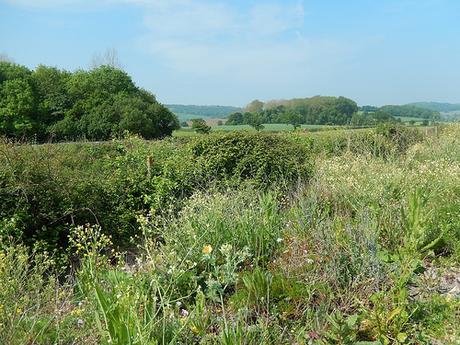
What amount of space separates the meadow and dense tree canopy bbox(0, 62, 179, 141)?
19.2 meters

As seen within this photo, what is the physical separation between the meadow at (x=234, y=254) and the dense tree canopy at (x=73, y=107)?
1917 cm

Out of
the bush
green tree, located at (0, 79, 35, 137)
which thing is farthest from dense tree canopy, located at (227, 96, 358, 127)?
green tree, located at (0, 79, 35, 137)

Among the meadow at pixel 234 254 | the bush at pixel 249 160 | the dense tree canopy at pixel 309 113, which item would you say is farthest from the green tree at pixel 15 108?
the meadow at pixel 234 254

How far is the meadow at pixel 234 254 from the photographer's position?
2959 millimetres

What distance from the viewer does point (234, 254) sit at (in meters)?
3.47

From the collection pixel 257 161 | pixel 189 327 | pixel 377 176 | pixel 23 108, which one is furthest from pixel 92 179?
pixel 23 108

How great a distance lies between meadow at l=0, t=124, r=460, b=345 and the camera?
9.71 feet

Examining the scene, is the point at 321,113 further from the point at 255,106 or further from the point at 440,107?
the point at 440,107

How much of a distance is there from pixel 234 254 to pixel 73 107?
103 feet

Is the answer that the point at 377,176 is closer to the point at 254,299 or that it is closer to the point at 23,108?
the point at 254,299

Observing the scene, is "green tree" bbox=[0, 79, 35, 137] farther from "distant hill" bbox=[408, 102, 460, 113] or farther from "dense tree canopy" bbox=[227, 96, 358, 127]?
"distant hill" bbox=[408, 102, 460, 113]

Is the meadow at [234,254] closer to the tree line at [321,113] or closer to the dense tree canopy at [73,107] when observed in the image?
the tree line at [321,113]

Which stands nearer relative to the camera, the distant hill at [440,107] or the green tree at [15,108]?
the green tree at [15,108]

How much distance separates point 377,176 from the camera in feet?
21.2
